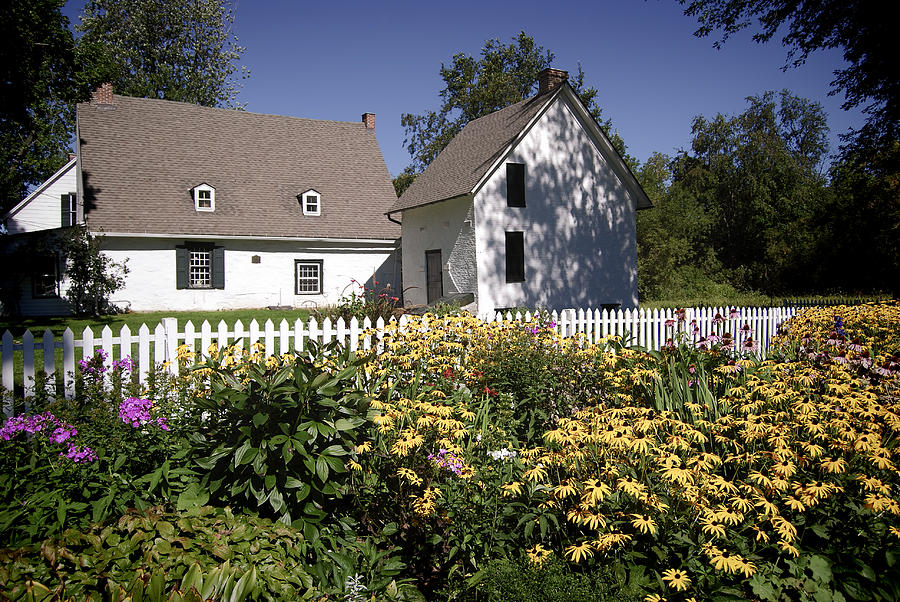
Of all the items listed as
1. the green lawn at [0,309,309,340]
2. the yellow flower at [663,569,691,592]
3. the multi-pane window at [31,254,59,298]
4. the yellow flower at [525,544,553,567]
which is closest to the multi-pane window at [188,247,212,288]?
the green lawn at [0,309,309,340]

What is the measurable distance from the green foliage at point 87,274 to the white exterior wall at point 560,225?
1129cm

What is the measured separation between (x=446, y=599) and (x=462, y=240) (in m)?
14.9

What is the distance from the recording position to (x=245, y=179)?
22391 millimetres

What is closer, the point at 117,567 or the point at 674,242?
the point at 117,567

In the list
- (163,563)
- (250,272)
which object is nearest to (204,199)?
(250,272)

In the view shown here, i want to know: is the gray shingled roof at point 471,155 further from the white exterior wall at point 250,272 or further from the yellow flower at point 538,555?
the yellow flower at point 538,555

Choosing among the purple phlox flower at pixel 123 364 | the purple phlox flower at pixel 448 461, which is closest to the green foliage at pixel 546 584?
the purple phlox flower at pixel 448 461

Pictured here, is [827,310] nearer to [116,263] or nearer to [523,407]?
[523,407]

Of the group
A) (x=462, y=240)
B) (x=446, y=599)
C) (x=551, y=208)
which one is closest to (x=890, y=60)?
(x=551, y=208)

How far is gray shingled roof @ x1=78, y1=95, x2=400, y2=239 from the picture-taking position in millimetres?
20141

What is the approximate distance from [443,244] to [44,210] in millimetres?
21711

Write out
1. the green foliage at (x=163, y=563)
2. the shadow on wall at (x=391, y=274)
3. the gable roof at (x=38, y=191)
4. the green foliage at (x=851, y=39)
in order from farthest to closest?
1. the gable roof at (x=38, y=191)
2. the shadow on wall at (x=391, y=274)
3. the green foliage at (x=851, y=39)
4. the green foliage at (x=163, y=563)

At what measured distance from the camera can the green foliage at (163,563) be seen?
6.43ft

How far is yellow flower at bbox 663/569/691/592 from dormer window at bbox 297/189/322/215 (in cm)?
2146
